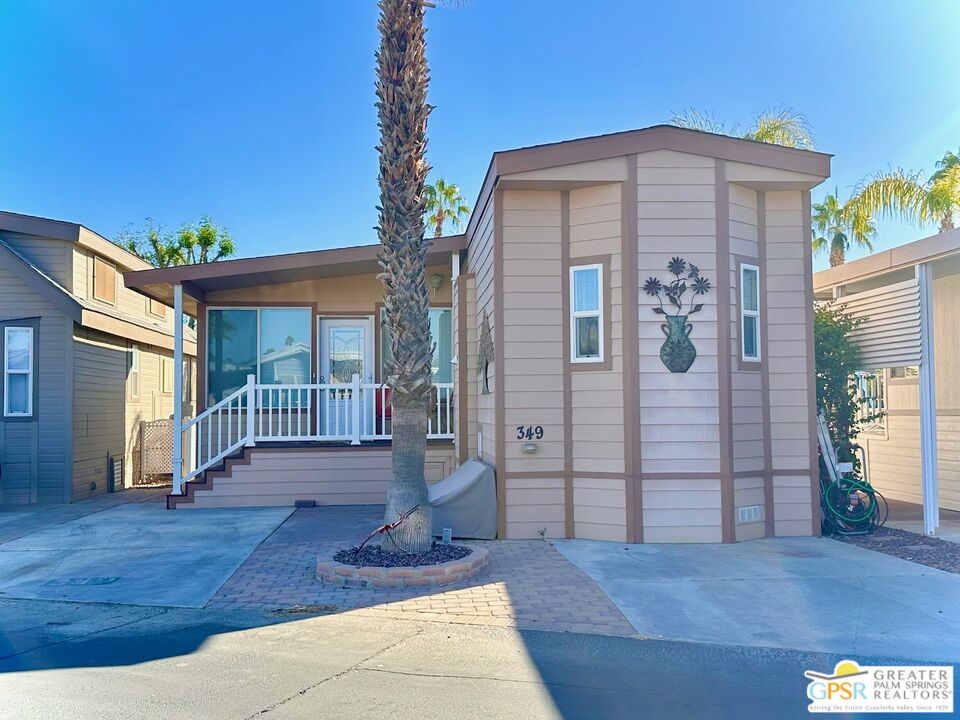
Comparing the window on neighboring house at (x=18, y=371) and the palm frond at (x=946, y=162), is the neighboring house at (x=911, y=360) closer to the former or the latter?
the palm frond at (x=946, y=162)

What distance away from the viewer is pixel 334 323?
13516mm

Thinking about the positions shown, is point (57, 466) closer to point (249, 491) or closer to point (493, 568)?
point (249, 491)

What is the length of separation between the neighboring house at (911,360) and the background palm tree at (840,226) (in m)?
9.71

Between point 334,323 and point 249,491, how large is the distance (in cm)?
338

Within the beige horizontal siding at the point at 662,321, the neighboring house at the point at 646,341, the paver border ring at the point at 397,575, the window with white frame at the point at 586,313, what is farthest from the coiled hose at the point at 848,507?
the paver border ring at the point at 397,575

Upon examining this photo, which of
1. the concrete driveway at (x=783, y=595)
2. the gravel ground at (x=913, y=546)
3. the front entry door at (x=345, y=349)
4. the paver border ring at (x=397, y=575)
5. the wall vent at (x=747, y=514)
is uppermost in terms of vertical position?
the front entry door at (x=345, y=349)

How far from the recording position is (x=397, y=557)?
6973 millimetres

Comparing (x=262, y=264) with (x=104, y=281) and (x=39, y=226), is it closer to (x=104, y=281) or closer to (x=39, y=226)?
(x=39, y=226)

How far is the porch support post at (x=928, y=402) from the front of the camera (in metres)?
8.77

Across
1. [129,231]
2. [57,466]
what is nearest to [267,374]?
[57,466]

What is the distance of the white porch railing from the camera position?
11516mm

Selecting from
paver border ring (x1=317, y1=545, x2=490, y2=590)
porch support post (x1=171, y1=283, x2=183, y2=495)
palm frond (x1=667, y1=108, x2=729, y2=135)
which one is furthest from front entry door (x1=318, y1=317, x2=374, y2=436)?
palm frond (x1=667, y1=108, x2=729, y2=135)

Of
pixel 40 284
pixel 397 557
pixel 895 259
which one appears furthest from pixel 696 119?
pixel 397 557

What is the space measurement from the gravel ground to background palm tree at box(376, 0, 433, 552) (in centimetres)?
467
